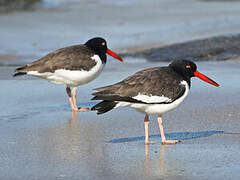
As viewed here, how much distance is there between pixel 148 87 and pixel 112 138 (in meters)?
0.80

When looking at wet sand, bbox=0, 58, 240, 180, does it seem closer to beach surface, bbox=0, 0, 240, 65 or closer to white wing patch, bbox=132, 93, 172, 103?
white wing patch, bbox=132, 93, 172, 103

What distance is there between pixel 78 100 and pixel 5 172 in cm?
381

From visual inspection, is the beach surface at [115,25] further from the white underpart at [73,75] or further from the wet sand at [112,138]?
the wet sand at [112,138]

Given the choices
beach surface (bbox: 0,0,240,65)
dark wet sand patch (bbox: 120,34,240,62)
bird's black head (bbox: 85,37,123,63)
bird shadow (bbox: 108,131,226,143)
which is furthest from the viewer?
beach surface (bbox: 0,0,240,65)

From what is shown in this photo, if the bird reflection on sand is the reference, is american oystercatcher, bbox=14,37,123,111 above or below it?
above

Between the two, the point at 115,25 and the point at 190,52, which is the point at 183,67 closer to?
the point at 190,52

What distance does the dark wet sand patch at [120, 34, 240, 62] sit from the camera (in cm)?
1235

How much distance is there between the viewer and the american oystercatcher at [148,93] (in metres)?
6.14

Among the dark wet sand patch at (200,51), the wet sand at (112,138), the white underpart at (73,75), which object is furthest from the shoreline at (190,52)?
the white underpart at (73,75)

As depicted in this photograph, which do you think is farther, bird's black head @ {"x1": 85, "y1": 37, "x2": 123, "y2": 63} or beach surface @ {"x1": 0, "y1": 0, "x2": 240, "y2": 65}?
beach surface @ {"x1": 0, "y1": 0, "x2": 240, "y2": 65}

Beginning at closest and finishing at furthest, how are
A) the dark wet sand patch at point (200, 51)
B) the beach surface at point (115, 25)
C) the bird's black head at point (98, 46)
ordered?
the bird's black head at point (98, 46) < the dark wet sand patch at point (200, 51) < the beach surface at point (115, 25)

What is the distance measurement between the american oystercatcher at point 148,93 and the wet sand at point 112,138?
17.2 inches

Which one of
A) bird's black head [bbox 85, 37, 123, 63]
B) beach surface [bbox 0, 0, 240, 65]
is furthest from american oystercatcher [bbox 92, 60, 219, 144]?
beach surface [bbox 0, 0, 240, 65]

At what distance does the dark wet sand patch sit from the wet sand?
8.89ft
